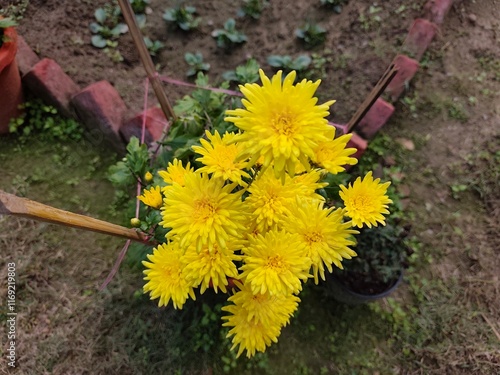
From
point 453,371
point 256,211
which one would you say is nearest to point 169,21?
point 256,211

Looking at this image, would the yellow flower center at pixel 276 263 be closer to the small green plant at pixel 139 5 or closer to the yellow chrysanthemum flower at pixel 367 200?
the yellow chrysanthemum flower at pixel 367 200

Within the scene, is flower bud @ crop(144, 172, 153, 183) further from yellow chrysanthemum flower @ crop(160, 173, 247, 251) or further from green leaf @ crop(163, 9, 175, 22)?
green leaf @ crop(163, 9, 175, 22)

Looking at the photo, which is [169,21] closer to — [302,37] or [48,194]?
[302,37]

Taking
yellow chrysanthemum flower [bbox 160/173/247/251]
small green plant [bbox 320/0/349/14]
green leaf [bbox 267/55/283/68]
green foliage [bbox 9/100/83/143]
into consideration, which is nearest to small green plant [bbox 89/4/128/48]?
green foliage [bbox 9/100/83/143]

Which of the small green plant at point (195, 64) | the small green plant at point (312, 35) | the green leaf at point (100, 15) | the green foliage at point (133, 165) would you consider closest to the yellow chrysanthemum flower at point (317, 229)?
the green foliage at point (133, 165)

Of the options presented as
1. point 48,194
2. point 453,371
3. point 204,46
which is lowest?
point 48,194

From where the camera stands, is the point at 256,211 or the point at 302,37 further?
the point at 302,37
